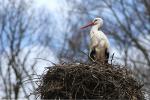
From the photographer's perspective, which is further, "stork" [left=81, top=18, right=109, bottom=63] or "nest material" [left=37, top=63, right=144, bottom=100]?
"stork" [left=81, top=18, right=109, bottom=63]

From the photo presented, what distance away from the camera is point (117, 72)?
12328 mm

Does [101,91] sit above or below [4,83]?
below

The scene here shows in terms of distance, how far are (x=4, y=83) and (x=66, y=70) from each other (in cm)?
2512

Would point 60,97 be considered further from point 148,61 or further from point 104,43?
point 148,61

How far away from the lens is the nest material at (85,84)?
39.3 feet

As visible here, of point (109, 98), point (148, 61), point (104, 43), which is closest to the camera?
point (109, 98)

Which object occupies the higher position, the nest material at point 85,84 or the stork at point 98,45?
the stork at point 98,45

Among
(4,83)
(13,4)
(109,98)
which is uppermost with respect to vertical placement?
(13,4)

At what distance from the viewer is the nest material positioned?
11984mm

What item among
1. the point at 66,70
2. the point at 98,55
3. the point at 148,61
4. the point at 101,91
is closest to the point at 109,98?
the point at 101,91

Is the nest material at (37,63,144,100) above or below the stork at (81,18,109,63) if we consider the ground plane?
below

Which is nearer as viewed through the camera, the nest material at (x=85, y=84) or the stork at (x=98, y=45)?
the nest material at (x=85, y=84)

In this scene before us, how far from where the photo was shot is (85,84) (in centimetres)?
1205

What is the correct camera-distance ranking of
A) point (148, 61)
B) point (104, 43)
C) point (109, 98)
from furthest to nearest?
point (148, 61), point (104, 43), point (109, 98)
